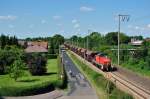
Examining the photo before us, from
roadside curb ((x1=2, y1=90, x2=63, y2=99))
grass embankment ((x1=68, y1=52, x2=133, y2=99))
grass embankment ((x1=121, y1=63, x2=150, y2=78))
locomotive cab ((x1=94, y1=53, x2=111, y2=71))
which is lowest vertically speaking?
roadside curb ((x1=2, y1=90, x2=63, y2=99))

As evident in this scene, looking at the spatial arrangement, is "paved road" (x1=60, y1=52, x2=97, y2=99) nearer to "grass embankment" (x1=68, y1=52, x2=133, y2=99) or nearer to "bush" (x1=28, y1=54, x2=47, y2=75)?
"grass embankment" (x1=68, y1=52, x2=133, y2=99)

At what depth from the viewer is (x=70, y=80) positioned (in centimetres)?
6328

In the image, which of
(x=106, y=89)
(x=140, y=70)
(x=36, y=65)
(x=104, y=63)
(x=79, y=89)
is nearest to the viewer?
(x=106, y=89)

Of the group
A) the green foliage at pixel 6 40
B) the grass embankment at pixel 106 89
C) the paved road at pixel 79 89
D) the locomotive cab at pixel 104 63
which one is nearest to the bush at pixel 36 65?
the paved road at pixel 79 89

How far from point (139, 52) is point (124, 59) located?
13.6 feet

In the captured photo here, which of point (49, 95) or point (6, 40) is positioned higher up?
point (6, 40)

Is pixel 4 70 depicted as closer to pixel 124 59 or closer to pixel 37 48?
pixel 124 59

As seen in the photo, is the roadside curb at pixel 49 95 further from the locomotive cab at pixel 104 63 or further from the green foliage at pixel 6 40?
the green foliage at pixel 6 40

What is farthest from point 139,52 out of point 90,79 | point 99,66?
point 90,79

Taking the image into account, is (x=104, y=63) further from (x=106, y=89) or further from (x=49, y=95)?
(x=49, y=95)

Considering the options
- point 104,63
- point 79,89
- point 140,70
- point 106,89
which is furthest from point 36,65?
point 106,89

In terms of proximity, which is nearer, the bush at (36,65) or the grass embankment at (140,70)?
the grass embankment at (140,70)

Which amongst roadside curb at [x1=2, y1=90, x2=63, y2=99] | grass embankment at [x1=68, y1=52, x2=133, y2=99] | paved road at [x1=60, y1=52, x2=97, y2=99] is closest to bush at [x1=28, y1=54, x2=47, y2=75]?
paved road at [x1=60, y1=52, x2=97, y2=99]

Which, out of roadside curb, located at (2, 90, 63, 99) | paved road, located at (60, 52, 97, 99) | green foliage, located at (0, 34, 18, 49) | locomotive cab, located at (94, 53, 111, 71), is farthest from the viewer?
green foliage, located at (0, 34, 18, 49)
